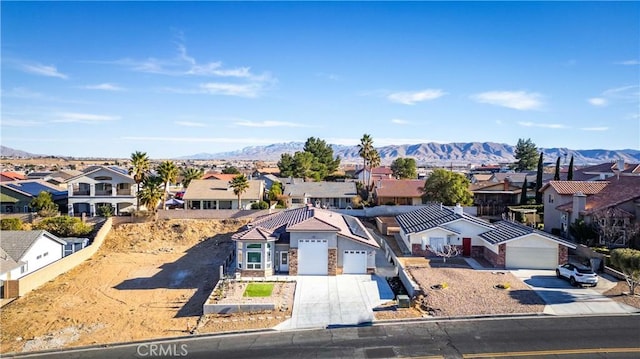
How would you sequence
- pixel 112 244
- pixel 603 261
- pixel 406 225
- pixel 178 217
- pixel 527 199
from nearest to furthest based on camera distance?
pixel 603 261
pixel 406 225
pixel 112 244
pixel 178 217
pixel 527 199

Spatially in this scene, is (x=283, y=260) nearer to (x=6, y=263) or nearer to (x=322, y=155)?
(x=6, y=263)

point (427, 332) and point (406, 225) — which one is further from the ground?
point (406, 225)

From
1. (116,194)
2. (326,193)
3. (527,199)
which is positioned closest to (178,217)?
(116,194)

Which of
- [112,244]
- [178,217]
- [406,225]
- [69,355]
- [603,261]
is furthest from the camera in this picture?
[178,217]

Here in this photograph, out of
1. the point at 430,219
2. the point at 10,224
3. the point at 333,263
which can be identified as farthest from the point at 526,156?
the point at 10,224

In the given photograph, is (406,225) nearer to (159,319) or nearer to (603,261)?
(603,261)

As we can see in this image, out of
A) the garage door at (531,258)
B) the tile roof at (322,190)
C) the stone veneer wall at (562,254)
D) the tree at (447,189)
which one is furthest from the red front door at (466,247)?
the tile roof at (322,190)

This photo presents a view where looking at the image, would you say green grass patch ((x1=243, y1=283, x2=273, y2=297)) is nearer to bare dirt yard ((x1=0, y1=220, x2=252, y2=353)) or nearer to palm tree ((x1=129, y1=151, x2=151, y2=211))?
bare dirt yard ((x1=0, y1=220, x2=252, y2=353))

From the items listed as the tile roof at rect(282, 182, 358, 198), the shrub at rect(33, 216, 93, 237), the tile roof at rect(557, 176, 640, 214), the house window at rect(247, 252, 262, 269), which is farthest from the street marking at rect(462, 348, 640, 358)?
the tile roof at rect(282, 182, 358, 198)
